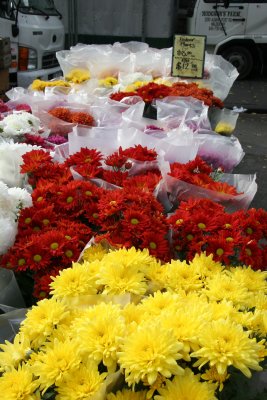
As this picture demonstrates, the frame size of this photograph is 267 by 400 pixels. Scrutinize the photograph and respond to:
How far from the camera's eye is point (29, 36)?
24.4 feet

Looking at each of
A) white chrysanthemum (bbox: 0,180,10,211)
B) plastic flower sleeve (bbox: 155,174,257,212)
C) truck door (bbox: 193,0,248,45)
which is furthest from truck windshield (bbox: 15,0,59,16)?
white chrysanthemum (bbox: 0,180,10,211)

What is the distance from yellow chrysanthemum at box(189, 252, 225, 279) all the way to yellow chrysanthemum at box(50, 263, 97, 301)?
0.30 meters

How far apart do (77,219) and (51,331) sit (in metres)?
0.77

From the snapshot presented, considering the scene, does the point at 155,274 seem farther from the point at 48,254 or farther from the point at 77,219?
the point at 77,219

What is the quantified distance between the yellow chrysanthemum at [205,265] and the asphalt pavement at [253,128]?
3855 mm

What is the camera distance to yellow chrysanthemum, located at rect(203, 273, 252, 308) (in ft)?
3.96

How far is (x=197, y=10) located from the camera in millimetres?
11422

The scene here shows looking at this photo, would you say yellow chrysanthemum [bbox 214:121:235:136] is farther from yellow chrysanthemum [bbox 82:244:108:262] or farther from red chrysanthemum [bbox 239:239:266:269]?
yellow chrysanthemum [bbox 82:244:108:262]

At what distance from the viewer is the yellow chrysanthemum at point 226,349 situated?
3.04 ft

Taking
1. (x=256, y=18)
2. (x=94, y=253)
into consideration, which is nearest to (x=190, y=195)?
(x=94, y=253)

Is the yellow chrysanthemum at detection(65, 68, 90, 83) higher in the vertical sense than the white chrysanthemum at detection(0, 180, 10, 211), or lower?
lower

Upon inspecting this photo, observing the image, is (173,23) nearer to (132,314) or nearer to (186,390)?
(132,314)

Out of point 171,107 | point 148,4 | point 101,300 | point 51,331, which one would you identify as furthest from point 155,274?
point 148,4

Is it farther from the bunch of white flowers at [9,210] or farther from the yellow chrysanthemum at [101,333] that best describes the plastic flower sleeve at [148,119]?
the yellow chrysanthemum at [101,333]
